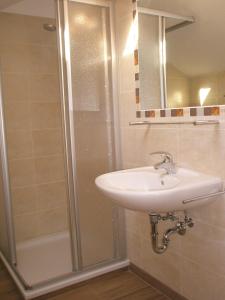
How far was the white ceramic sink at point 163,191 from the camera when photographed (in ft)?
4.24

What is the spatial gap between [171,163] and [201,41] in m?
0.64

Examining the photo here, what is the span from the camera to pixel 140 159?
6.63 feet

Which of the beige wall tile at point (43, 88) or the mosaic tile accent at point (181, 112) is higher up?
the beige wall tile at point (43, 88)

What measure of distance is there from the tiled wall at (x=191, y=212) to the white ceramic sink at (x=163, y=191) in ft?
0.31

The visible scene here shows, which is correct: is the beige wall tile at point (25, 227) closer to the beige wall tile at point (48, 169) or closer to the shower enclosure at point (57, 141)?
the shower enclosure at point (57, 141)

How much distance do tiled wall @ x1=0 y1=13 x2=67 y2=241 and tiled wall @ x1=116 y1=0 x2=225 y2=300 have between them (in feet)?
2.68

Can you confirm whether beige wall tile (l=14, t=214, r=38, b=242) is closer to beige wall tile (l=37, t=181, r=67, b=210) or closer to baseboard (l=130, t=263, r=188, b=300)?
beige wall tile (l=37, t=181, r=67, b=210)

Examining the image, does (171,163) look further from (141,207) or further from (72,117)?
(72,117)

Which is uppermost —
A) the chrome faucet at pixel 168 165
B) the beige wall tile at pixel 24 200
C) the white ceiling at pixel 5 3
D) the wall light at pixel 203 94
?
the white ceiling at pixel 5 3

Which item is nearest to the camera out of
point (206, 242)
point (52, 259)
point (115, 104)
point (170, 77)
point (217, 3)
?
point (217, 3)

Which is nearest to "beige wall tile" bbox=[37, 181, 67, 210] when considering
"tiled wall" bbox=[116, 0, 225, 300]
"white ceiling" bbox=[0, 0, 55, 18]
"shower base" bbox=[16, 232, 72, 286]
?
"shower base" bbox=[16, 232, 72, 286]

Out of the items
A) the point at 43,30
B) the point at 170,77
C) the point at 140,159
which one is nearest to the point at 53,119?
the point at 43,30

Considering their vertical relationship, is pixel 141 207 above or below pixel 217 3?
below

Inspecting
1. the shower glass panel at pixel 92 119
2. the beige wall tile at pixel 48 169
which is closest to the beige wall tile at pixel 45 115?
the beige wall tile at pixel 48 169
